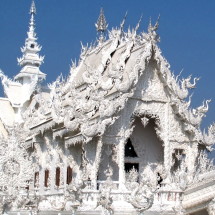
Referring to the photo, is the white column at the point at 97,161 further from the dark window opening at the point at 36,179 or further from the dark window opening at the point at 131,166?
the dark window opening at the point at 36,179

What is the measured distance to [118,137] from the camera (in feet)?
60.3

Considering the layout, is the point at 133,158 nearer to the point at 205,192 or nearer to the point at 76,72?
the point at 76,72

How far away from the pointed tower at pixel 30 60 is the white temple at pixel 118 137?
732 centimetres

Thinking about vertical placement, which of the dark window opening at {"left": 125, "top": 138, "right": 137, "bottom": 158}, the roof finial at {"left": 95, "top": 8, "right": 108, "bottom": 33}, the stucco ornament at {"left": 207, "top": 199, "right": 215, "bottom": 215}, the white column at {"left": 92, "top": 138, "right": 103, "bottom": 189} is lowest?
the stucco ornament at {"left": 207, "top": 199, "right": 215, "bottom": 215}

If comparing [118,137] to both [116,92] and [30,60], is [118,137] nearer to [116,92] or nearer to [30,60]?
[116,92]

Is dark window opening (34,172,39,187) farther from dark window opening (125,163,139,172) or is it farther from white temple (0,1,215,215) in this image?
dark window opening (125,163,139,172)

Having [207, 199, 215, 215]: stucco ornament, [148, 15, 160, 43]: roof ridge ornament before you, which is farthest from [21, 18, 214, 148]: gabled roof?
[207, 199, 215, 215]: stucco ornament

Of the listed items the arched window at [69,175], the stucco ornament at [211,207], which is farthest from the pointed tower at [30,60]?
the stucco ornament at [211,207]

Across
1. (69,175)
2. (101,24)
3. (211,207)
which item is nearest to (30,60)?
(101,24)

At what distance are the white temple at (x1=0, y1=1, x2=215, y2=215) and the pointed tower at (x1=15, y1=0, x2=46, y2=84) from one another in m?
7.32

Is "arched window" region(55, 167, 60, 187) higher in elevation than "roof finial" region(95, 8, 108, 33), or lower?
lower

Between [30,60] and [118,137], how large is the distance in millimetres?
12918

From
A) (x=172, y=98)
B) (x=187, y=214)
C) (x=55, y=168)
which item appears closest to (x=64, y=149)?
(x=55, y=168)

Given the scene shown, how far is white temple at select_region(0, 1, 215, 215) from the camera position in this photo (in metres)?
17.5
